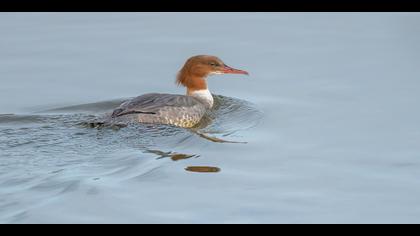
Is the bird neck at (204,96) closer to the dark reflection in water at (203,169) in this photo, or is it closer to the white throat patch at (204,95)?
the white throat patch at (204,95)

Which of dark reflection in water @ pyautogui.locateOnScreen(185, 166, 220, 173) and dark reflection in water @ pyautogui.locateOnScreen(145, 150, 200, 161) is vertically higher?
dark reflection in water @ pyautogui.locateOnScreen(145, 150, 200, 161)

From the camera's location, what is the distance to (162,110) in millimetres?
12047

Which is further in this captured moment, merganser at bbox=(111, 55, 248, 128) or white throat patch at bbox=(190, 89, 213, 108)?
white throat patch at bbox=(190, 89, 213, 108)

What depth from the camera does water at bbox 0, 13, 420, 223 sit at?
8867 millimetres

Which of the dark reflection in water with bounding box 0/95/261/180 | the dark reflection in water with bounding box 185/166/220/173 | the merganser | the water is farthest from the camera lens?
the merganser

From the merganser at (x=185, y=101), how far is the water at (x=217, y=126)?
251 mm

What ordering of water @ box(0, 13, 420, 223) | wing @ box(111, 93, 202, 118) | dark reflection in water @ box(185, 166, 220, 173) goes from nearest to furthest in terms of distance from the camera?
water @ box(0, 13, 420, 223) < dark reflection in water @ box(185, 166, 220, 173) < wing @ box(111, 93, 202, 118)

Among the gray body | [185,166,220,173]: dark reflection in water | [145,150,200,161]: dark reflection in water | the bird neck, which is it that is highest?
the bird neck

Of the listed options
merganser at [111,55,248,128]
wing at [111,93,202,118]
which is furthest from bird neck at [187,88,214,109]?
wing at [111,93,202,118]

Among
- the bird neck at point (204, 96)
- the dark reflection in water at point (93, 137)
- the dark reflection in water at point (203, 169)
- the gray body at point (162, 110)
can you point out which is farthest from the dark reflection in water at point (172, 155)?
the bird neck at point (204, 96)

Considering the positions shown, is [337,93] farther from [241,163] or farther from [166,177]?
[166,177]

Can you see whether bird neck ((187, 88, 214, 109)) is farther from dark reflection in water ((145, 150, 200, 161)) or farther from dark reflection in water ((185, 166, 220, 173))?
dark reflection in water ((185, 166, 220, 173))

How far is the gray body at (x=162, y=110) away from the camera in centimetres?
1186

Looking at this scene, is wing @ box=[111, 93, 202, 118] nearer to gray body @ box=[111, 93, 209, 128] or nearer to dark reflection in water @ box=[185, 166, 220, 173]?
gray body @ box=[111, 93, 209, 128]
